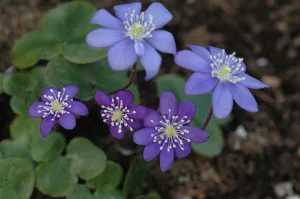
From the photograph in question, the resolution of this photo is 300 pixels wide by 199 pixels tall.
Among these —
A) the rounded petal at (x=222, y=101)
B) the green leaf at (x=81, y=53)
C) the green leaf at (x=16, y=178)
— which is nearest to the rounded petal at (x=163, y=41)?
the rounded petal at (x=222, y=101)

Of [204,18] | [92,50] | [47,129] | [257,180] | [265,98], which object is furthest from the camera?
[204,18]

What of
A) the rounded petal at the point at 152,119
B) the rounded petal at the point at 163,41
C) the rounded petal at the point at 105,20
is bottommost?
the rounded petal at the point at 152,119

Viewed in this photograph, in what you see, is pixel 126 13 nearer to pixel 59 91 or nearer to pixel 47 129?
pixel 59 91

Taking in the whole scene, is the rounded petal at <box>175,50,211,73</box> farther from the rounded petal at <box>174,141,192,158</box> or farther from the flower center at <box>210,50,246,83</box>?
the rounded petal at <box>174,141,192,158</box>

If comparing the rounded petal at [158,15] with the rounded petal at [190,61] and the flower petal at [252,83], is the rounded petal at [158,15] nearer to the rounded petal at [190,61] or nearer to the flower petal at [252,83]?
the rounded petal at [190,61]

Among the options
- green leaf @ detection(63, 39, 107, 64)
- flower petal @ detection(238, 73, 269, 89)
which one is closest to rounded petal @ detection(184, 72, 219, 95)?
flower petal @ detection(238, 73, 269, 89)

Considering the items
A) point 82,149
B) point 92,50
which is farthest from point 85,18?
point 82,149
